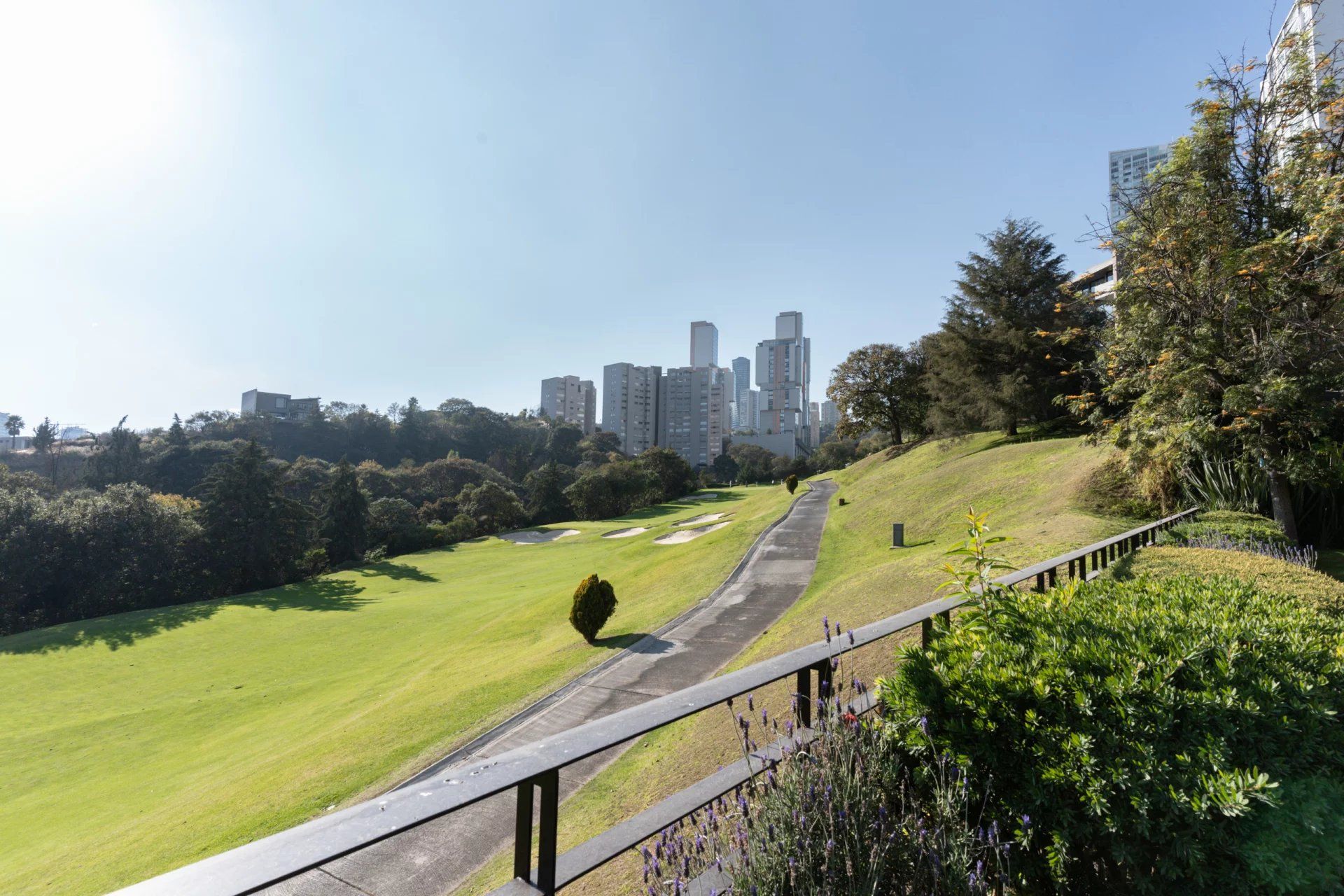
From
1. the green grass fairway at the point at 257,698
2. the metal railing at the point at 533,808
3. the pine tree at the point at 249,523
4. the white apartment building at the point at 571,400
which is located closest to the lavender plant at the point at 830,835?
the metal railing at the point at 533,808

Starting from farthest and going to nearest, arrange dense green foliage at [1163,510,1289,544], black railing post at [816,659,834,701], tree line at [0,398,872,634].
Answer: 1. tree line at [0,398,872,634]
2. dense green foliage at [1163,510,1289,544]
3. black railing post at [816,659,834,701]

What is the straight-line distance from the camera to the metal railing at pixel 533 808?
3.45 feet

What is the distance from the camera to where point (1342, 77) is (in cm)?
966

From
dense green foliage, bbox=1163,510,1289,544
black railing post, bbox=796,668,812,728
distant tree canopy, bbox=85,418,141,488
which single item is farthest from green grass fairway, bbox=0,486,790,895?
distant tree canopy, bbox=85,418,141,488

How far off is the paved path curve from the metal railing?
128 centimetres

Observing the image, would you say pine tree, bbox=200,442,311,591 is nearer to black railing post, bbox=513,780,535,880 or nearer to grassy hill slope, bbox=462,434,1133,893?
grassy hill slope, bbox=462,434,1133,893

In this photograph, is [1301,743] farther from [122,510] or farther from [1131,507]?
[122,510]

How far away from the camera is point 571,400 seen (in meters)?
160

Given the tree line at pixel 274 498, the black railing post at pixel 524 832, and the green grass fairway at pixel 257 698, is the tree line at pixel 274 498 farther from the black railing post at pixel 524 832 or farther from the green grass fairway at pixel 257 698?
the black railing post at pixel 524 832

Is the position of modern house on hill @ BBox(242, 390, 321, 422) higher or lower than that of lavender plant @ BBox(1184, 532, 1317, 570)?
higher

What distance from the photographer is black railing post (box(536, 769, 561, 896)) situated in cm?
150

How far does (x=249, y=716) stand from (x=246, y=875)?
575 inches

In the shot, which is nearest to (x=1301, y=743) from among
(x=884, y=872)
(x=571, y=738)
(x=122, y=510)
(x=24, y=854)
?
(x=884, y=872)

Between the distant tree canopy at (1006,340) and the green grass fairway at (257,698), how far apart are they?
12174 millimetres
